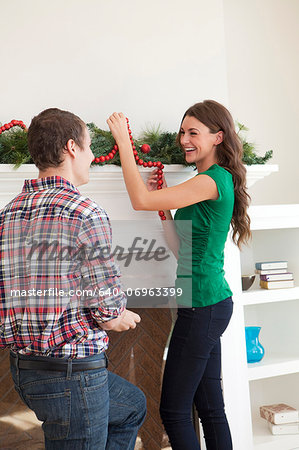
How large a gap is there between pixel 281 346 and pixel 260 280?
0.46 meters

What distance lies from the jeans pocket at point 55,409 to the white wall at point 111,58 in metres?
1.12

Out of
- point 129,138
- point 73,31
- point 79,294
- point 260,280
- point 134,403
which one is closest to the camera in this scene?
point 79,294

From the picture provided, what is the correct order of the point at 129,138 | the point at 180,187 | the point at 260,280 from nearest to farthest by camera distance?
1. the point at 180,187
2. the point at 129,138
3. the point at 260,280

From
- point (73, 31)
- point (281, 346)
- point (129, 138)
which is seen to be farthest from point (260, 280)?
point (73, 31)

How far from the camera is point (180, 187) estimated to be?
1.62 m

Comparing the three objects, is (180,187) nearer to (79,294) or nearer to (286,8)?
(79,294)

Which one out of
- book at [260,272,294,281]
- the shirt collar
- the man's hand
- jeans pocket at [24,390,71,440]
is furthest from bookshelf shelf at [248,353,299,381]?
the shirt collar

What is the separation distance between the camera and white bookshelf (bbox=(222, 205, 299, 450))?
85.1 inches

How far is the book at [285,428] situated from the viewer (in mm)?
2406

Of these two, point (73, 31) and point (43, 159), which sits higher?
point (73, 31)

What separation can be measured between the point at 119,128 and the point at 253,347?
132cm

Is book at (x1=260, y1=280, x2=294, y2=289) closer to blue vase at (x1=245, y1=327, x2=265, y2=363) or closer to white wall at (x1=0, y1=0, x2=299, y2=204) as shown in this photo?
blue vase at (x1=245, y1=327, x2=265, y2=363)

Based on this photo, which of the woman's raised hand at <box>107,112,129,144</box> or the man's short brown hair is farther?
→ the woman's raised hand at <box>107,112,129,144</box>

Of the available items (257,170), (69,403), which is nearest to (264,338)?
(257,170)
